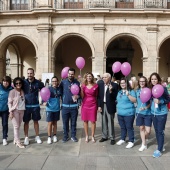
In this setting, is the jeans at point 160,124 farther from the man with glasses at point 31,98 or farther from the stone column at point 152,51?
the stone column at point 152,51

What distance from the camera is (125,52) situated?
21.9 metres

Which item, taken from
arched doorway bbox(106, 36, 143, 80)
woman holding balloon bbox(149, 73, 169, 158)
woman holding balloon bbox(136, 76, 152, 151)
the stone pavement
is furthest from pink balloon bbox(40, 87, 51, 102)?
arched doorway bbox(106, 36, 143, 80)

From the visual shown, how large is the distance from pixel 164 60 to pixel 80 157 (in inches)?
732

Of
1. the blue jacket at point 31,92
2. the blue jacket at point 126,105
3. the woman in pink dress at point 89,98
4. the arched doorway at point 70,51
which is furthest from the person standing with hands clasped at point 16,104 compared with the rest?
the arched doorway at point 70,51

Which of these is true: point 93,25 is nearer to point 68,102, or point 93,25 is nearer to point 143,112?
point 68,102

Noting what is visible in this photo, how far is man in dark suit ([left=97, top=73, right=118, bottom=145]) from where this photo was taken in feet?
22.8

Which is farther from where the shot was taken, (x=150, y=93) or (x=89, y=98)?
(x=89, y=98)

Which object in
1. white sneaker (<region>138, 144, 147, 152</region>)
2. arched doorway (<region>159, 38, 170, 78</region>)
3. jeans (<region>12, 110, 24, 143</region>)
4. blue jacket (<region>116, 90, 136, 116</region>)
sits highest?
arched doorway (<region>159, 38, 170, 78</region>)

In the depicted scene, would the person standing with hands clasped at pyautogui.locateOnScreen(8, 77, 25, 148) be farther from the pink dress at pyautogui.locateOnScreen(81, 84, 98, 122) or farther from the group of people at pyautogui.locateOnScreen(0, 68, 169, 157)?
the pink dress at pyautogui.locateOnScreen(81, 84, 98, 122)

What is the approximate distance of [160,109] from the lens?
5.88 meters

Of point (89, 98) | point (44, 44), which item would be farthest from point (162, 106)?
point (44, 44)

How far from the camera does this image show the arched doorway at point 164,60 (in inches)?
888

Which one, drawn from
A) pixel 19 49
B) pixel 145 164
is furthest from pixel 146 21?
pixel 145 164

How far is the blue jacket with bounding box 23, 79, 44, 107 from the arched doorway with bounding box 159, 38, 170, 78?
1738 centimetres
